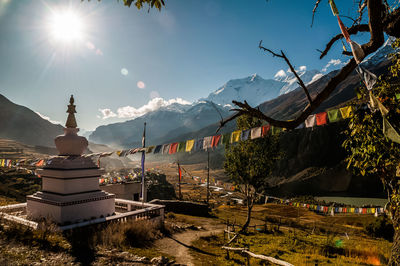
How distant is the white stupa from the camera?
1230 cm

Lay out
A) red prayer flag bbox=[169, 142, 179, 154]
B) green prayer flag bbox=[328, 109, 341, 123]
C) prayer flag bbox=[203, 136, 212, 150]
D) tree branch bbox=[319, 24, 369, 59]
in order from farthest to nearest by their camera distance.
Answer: red prayer flag bbox=[169, 142, 179, 154] → prayer flag bbox=[203, 136, 212, 150] → green prayer flag bbox=[328, 109, 341, 123] → tree branch bbox=[319, 24, 369, 59]

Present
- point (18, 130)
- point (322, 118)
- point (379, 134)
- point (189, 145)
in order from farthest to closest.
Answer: point (18, 130)
point (189, 145)
point (322, 118)
point (379, 134)

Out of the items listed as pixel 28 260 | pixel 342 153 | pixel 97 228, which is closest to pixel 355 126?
pixel 28 260

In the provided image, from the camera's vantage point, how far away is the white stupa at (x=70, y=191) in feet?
40.3

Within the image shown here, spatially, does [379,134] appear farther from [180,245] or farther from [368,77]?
[180,245]

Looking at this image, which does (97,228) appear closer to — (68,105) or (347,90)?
(68,105)

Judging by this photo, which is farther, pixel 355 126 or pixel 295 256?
pixel 295 256

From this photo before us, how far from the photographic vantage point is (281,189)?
252 ft

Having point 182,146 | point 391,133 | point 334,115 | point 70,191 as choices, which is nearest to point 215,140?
point 182,146

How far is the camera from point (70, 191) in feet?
42.3

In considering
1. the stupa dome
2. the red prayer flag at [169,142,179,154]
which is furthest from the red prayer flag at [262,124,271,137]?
the stupa dome

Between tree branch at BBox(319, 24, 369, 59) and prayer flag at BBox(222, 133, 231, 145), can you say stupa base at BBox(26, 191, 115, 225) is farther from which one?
tree branch at BBox(319, 24, 369, 59)

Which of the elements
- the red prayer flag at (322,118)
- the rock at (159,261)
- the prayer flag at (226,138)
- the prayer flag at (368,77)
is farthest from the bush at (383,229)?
the prayer flag at (368,77)

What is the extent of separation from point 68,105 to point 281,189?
244 ft
